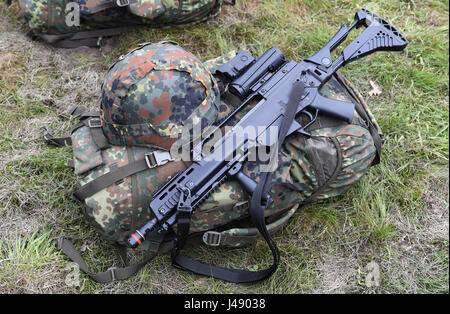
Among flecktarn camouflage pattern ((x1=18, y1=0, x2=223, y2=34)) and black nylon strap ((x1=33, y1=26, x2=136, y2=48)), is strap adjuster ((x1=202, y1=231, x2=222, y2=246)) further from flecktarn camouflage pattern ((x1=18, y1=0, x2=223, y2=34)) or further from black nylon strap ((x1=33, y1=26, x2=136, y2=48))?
black nylon strap ((x1=33, y1=26, x2=136, y2=48))

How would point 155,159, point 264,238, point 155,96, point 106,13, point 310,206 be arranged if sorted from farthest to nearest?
point 106,13
point 310,206
point 264,238
point 155,159
point 155,96

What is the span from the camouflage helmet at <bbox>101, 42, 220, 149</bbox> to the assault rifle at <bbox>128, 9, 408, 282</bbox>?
0.29 m

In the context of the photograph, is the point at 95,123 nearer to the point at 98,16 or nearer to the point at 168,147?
the point at 168,147

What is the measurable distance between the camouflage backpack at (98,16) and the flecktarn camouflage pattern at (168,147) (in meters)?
1.14

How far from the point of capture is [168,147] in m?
3.20

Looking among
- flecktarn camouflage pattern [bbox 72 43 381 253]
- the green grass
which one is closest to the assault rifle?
flecktarn camouflage pattern [bbox 72 43 381 253]

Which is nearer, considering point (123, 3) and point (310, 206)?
point (310, 206)

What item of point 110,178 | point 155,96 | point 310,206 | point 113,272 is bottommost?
point 113,272

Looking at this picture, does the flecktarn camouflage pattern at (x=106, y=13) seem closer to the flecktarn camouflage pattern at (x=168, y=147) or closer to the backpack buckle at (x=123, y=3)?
the backpack buckle at (x=123, y=3)

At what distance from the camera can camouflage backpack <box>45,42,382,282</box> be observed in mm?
3070

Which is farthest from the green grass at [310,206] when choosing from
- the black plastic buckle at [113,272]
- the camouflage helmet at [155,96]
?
the camouflage helmet at [155,96]

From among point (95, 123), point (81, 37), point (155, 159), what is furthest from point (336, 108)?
point (81, 37)

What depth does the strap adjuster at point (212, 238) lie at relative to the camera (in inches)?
129

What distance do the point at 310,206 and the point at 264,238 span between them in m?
0.64
